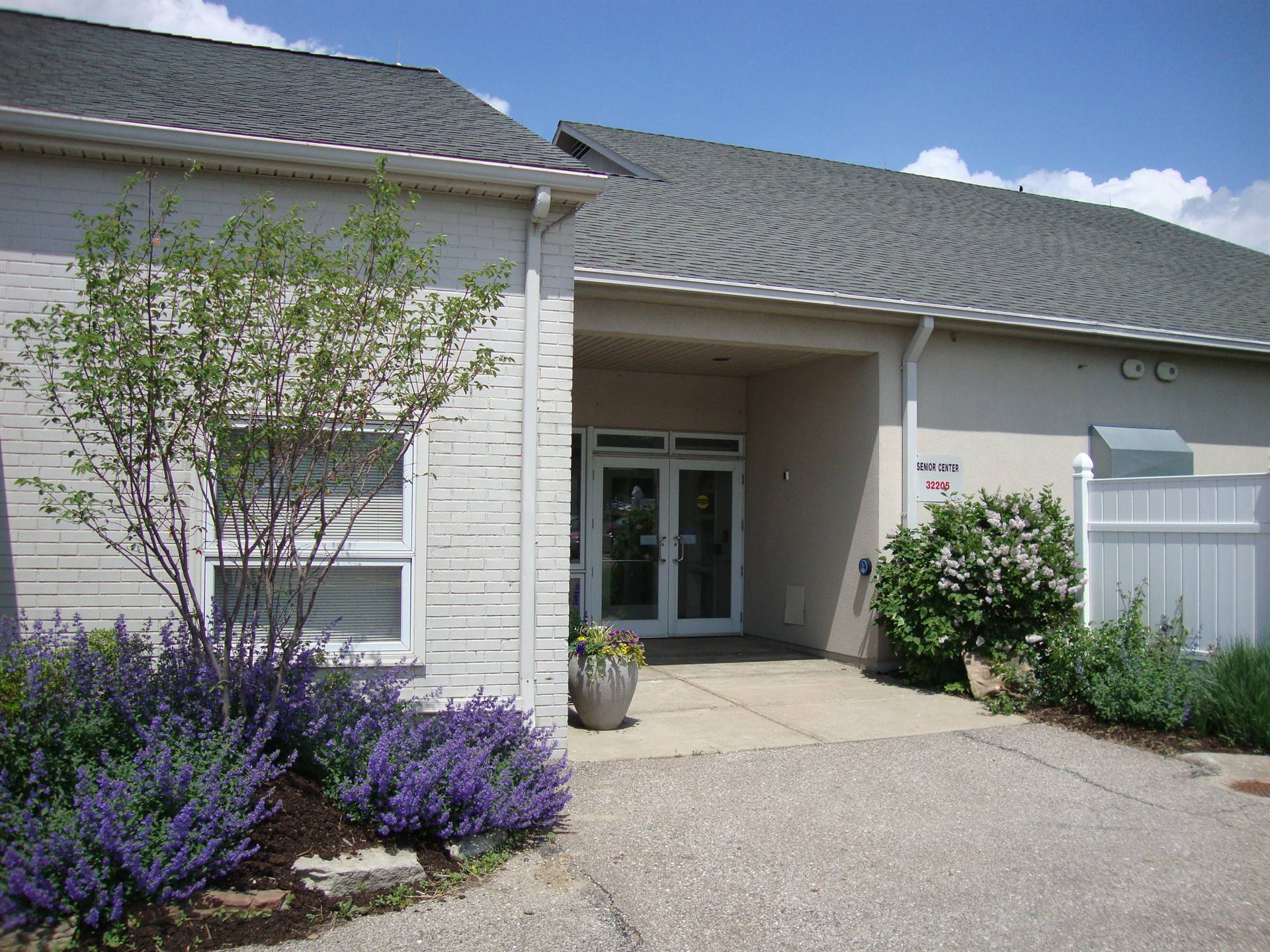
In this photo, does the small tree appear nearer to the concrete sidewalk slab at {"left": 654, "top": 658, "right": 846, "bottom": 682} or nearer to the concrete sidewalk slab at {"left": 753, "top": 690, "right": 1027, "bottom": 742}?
the concrete sidewalk slab at {"left": 753, "top": 690, "right": 1027, "bottom": 742}

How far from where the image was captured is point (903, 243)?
1190cm

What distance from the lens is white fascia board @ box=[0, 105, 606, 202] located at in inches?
218

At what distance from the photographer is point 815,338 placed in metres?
9.86

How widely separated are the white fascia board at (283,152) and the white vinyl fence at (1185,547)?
204 inches

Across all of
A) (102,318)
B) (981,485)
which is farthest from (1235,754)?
(102,318)

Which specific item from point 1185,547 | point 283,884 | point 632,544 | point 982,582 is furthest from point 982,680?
point 283,884

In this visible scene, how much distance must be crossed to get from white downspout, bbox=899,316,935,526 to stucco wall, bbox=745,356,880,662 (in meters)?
0.28

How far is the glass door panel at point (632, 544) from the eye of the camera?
11977 mm

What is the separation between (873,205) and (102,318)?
1068 cm

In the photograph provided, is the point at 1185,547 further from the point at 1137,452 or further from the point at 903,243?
the point at 903,243

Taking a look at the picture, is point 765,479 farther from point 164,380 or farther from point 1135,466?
point 164,380

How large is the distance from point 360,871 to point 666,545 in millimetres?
8026

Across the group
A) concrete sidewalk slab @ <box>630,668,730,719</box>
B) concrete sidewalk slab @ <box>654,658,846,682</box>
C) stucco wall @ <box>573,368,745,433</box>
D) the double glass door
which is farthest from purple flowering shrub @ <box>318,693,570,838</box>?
stucco wall @ <box>573,368,745,433</box>

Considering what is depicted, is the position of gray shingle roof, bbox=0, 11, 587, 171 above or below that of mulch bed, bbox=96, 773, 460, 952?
above
